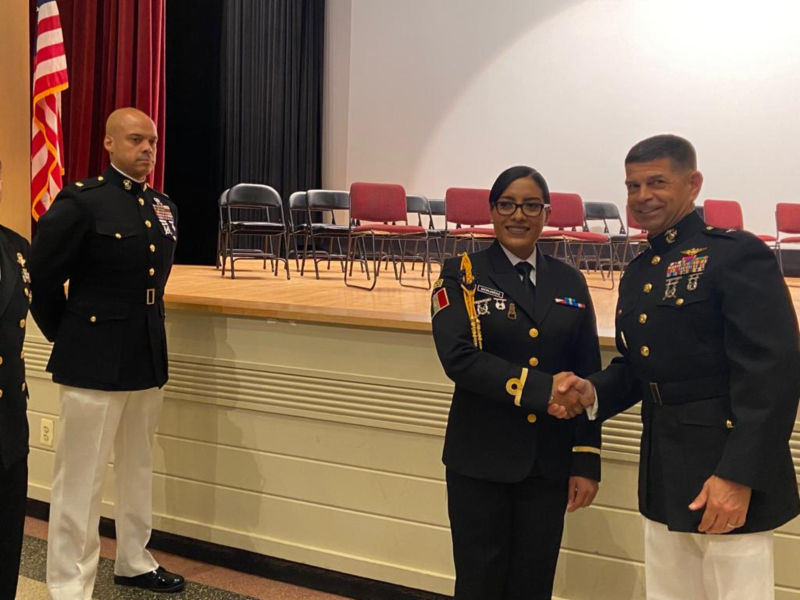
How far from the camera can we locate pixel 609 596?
2428mm

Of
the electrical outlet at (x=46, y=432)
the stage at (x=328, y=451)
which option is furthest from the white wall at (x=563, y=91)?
the electrical outlet at (x=46, y=432)

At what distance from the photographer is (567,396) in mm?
1532

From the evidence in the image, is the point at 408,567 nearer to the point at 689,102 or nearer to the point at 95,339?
the point at 95,339

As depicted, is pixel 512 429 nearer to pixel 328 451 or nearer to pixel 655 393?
pixel 655 393

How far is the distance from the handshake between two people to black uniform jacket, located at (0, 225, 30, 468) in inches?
48.5

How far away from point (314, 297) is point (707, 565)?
339cm

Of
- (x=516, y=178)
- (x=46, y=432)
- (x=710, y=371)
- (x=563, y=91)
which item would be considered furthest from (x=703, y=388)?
(x=563, y=91)

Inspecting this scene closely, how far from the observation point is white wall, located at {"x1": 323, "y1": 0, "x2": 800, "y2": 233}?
7949mm

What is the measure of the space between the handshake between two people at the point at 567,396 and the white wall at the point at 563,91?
741cm

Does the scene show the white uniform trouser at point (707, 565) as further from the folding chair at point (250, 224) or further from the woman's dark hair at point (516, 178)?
the folding chair at point (250, 224)

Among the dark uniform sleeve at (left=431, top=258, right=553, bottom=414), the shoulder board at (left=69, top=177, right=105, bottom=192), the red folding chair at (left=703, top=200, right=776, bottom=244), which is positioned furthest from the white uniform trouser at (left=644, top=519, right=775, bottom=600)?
the red folding chair at (left=703, top=200, right=776, bottom=244)

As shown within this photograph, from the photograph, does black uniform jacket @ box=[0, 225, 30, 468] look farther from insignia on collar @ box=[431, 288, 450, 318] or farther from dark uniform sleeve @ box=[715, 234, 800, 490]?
dark uniform sleeve @ box=[715, 234, 800, 490]

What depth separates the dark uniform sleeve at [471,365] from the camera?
60.7 inches

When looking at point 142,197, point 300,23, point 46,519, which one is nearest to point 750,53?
point 300,23
